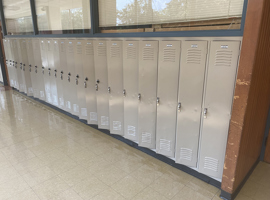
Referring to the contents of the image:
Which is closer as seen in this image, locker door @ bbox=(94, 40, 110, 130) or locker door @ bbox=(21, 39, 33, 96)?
locker door @ bbox=(94, 40, 110, 130)

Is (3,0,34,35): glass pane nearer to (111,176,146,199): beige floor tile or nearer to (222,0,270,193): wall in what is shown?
(111,176,146,199): beige floor tile

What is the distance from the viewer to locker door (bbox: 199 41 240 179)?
7.04ft

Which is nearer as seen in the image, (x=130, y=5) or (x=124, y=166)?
(x=124, y=166)

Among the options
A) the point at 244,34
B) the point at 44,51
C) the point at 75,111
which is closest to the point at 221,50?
the point at 244,34

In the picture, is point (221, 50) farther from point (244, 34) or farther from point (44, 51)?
point (44, 51)

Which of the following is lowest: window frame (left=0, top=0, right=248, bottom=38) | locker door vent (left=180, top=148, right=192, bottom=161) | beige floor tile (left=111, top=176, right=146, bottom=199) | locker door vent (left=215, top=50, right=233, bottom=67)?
beige floor tile (left=111, top=176, right=146, bottom=199)

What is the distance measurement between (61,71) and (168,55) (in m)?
2.93

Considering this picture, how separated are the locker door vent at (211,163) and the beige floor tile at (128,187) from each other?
0.86 m

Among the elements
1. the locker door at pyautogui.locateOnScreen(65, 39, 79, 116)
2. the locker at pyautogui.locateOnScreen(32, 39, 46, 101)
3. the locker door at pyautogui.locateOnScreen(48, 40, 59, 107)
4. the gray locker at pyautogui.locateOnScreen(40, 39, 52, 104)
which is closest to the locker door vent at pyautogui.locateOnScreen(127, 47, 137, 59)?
the locker door at pyautogui.locateOnScreen(65, 39, 79, 116)

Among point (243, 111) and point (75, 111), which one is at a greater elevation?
point (243, 111)

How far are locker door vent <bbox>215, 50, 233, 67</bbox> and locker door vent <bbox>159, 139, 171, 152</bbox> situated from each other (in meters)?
1.32

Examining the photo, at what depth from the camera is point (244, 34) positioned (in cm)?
193

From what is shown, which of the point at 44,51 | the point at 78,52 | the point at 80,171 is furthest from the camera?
the point at 44,51

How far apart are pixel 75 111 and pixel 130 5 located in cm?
256
